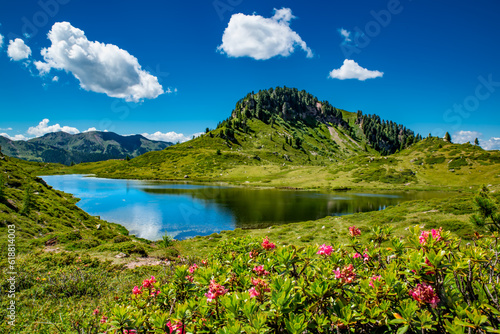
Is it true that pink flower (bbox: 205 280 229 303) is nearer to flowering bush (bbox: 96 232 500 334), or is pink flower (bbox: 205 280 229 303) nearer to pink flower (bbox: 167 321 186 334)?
flowering bush (bbox: 96 232 500 334)

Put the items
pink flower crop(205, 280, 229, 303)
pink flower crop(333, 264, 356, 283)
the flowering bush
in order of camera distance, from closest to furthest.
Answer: the flowering bush
pink flower crop(205, 280, 229, 303)
pink flower crop(333, 264, 356, 283)

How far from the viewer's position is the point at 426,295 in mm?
2992

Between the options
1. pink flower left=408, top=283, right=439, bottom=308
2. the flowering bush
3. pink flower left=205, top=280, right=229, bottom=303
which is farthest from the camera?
pink flower left=205, top=280, right=229, bottom=303

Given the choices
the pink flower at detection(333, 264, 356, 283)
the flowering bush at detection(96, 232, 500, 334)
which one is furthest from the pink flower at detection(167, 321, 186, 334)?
the pink flower at detection(333, 264, 356, 283)

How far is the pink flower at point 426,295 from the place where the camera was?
295cm

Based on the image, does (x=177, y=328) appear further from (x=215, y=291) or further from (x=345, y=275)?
(x=345, y=275)

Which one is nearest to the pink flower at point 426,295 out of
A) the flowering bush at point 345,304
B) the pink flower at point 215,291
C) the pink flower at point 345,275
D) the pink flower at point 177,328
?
the flowering bush at point 345,304

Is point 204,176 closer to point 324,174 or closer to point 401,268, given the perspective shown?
point 324,174

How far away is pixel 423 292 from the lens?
118 inches

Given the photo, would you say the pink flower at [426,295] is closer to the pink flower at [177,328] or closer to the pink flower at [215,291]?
the pink flower at [215,291]

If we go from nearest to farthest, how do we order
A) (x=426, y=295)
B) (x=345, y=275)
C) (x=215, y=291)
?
(x=426, y=295) < (x=215, y=291) < (x=345, y=275)

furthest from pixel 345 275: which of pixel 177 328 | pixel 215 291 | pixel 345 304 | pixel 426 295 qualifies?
pixel 177 328

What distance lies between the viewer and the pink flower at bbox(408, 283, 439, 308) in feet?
9.69

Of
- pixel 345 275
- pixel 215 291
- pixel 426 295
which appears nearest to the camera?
pixel 426 295
